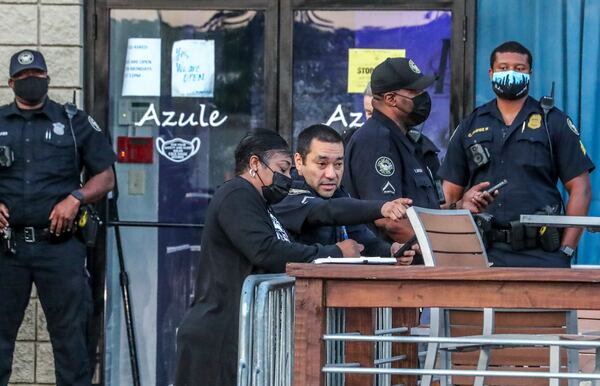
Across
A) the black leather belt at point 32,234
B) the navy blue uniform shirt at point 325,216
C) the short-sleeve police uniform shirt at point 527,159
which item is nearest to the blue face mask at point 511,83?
the short-sleeve police uniform shirt at point 527,159

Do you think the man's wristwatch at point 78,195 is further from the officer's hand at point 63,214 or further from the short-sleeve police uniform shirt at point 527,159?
the short-sleeve police uniform shirt at point 527,159

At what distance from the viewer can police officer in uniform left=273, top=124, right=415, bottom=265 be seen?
5945 millimetres

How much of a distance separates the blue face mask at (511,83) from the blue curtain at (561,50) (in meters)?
1.18

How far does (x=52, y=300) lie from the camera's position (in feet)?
27.1

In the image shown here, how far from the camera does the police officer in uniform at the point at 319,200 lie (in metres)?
5.95

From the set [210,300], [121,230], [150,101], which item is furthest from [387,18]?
[210,300]

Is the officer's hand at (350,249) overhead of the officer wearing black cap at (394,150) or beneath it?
beneath

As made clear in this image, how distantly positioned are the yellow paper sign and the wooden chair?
3267 millimetres

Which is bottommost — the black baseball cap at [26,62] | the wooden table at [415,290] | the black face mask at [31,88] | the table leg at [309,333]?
the table leg at [309,333]

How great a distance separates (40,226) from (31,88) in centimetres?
82

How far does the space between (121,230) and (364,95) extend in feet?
6.14

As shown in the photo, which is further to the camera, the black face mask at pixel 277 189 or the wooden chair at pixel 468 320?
the black face mask at pixel 277 189

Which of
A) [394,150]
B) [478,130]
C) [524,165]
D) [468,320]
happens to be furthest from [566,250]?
[468,320]

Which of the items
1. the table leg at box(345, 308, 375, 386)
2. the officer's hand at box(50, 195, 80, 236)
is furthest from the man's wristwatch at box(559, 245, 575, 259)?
the officer's hand at box(50, 195, 80, 236)
